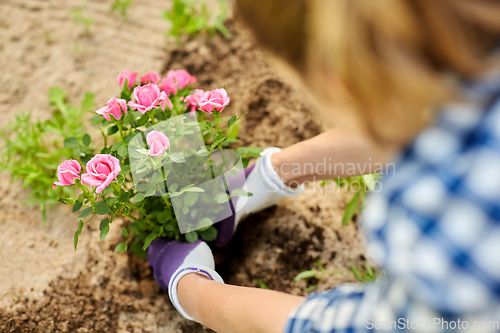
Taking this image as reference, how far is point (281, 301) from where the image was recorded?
717mm

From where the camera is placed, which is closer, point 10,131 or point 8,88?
point 10,131

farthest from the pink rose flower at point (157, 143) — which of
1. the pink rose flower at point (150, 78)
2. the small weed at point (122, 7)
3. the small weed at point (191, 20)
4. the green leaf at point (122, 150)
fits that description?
the small weed at point (122, 7)

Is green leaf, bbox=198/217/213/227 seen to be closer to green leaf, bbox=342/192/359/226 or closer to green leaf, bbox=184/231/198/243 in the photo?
green leaf, bbox=184/231/198/243

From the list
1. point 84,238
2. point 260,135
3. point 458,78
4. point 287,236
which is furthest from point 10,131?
point 458,78

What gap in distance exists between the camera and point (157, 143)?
77 cm

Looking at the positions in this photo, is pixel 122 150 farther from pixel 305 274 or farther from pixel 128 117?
pixel 305 274

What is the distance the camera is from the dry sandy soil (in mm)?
1120

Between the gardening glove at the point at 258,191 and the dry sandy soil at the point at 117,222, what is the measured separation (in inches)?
4.8

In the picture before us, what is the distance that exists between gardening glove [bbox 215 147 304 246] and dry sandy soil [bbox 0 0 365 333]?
12 centimetres

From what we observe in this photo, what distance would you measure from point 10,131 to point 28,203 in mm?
419

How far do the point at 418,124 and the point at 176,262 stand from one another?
2.63 feet

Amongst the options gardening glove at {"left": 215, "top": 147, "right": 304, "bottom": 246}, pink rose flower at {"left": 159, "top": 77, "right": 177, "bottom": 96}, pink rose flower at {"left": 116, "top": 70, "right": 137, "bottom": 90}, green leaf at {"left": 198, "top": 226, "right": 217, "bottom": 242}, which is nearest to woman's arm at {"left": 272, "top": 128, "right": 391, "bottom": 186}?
gardening glove at {"left": 215, "top": 147, "right": 304, "bottom": 246}

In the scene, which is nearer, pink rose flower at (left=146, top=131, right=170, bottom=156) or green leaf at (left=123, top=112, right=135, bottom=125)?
pink rose flower at (left=146, top=131, right=170, bottom=156)

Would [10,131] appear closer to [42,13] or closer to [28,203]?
[28,203]
